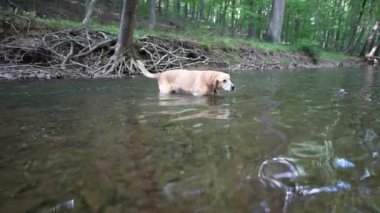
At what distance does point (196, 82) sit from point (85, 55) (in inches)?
194

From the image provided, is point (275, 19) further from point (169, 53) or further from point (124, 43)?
point (124, 43)

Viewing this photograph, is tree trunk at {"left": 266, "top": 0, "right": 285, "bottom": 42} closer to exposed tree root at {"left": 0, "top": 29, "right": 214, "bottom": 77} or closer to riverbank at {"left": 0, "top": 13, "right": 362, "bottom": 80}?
riverbank at {"left": 0, "top": 13, "right": 362, "bottom": 80}

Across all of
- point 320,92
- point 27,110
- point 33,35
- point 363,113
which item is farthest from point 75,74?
point 363,113

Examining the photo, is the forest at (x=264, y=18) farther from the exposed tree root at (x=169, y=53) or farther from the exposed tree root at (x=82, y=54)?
the exposed tree root at (x=82, y=54)

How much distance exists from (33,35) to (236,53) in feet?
28.8

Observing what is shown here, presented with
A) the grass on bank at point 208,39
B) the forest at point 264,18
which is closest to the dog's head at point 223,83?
the grass on bank at point 208,39

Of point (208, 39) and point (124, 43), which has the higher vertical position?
point (208, 39)

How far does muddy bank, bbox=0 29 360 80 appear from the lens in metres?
9.59

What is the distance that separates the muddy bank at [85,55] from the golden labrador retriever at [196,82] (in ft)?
9.70

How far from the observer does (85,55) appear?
10945 millimetres

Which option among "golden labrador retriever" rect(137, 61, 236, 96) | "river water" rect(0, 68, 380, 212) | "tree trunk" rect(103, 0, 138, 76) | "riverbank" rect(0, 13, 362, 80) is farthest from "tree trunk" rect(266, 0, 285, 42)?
"river water" rect(0, 68, 380, 212)

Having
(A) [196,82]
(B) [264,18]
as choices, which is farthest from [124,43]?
(B) [264,18]

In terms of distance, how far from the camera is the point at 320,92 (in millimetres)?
7824

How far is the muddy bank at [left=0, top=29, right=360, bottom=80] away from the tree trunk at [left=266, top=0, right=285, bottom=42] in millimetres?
7240
